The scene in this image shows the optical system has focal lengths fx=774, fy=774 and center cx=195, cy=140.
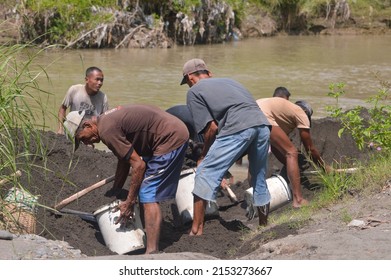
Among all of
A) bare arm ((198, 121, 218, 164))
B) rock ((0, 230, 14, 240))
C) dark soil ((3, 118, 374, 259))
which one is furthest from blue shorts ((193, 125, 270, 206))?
rock ((0, 230, 14, 240))

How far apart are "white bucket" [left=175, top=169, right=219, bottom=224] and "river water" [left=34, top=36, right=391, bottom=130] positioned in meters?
6.64

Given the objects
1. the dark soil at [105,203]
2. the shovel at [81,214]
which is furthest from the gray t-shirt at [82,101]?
the shovel at [81,214]

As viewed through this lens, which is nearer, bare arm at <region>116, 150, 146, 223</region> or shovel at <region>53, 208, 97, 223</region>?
bare arm at <region>116, 150, 146, 223</region>

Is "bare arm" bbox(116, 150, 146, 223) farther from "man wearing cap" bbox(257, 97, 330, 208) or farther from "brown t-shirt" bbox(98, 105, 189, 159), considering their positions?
"man wearing cap" bbox(257, 97, 330, 208)

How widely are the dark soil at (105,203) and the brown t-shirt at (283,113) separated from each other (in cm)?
82

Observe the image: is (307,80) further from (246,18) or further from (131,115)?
(131,115)

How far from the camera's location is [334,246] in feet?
16.5

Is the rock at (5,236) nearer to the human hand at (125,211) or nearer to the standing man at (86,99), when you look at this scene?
the human hand at (125,211)

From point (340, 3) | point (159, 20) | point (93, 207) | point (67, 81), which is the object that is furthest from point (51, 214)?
point (340, 3)

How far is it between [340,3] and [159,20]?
7.85 meters

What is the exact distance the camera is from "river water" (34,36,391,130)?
15.8m

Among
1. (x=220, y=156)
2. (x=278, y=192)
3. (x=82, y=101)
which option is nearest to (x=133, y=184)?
(x=220, y=156)

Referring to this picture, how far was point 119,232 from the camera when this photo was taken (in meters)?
6.39

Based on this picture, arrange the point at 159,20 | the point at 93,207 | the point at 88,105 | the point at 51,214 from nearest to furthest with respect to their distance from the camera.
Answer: the point at 51,214, the point at 93,207, the point at 88,105, the point at 159,20
